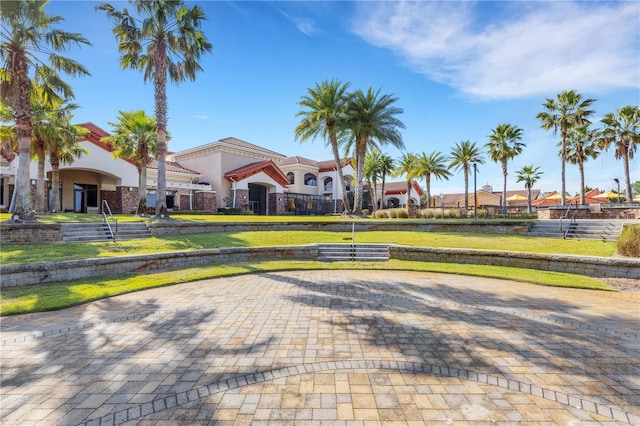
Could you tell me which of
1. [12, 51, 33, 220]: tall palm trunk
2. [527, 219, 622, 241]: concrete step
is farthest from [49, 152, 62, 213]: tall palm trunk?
→ [527, 219, 622, 241]: concrete step

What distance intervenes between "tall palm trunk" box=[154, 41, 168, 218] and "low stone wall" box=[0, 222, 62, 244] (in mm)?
4933

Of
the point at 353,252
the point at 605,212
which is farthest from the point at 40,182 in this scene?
the point at 605,212

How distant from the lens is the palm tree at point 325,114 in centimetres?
2569

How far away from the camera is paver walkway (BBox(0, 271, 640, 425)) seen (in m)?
3.11

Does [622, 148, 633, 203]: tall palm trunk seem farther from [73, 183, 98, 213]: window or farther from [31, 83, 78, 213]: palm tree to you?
[73, 183, 98, 213]: window

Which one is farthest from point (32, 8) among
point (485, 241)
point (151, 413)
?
point (485, 241)

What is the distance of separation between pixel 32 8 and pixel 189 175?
1982 centimetres

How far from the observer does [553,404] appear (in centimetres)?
319

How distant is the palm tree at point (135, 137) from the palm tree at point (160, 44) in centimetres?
504

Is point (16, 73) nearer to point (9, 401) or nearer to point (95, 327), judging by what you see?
point (95, 327)

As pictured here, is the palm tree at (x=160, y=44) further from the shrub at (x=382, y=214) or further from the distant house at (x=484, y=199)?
the distant house at (x=484, y=199)

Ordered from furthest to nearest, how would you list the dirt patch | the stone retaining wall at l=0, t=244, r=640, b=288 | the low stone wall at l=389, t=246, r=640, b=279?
the low stone wall at l=389, t=246, r=640, b=279 < the stone retaining wall at l=0, t=244, r=640, b=288 < the dirt patch

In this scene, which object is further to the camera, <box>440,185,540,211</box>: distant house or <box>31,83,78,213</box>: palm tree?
<box>440,185,540,211</box>: distant house

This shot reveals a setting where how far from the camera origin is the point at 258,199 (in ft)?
121
